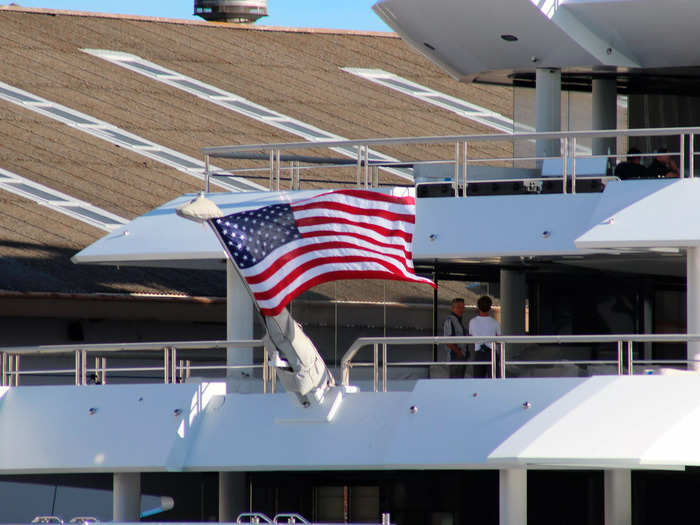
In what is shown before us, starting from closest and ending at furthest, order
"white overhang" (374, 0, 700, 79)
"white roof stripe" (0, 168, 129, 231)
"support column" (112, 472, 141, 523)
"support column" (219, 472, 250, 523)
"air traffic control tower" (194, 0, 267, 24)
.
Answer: "support column" (112, 472, 141, 523)
"support column" (219, 472, 250, 523)
"white overhang" (374, 0, 700, 79)
"white roof stripe" (0, 168, 129, 231)
"air traffic control tower" (194, 0, 267, 24)

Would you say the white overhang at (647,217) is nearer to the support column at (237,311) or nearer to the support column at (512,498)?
the support column at (512,498)

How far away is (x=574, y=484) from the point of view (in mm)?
21000

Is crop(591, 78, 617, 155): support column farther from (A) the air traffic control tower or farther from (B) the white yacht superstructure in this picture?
(A) the air traffic control tower

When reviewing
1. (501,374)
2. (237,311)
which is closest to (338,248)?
(501,374)

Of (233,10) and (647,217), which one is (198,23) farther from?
(647,217)

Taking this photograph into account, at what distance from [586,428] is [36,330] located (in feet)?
38.8

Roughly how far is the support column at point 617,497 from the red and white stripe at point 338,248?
3.62 m

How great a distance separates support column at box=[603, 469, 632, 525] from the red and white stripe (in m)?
3.62

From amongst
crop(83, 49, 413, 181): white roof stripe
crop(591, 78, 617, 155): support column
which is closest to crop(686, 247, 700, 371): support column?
crop(591, 78, 617, 155): support column

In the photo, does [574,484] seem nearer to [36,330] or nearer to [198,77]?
[36,330]

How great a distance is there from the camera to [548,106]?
24469mm

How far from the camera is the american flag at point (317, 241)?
17.6 m

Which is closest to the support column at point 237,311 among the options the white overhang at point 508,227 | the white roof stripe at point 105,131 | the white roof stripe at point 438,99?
the white overhang at point 508,227

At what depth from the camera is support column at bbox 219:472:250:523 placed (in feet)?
70.6
